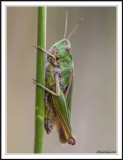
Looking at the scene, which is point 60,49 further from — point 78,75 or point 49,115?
point 78,75

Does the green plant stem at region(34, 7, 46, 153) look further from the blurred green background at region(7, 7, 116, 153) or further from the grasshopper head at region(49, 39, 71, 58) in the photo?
the blurred green background at region(7, 7, 116, 153)

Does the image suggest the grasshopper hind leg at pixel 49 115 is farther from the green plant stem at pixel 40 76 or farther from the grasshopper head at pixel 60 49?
the green plant stem at pixel 40 76

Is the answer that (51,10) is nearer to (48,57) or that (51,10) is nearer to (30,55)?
(30,55)

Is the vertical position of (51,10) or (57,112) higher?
(51,10)

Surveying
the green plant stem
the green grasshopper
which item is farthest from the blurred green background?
the green plant stem

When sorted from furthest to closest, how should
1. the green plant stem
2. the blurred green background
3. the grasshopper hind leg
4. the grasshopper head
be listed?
1. the blurred green background
2. the grasshopper head
3. the grasshopper hind leg
4. the green plant stem

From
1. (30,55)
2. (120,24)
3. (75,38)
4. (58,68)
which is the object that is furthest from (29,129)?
(120,24)

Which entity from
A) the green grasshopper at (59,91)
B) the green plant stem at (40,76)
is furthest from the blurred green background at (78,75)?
the green plant stem at (40,76)
